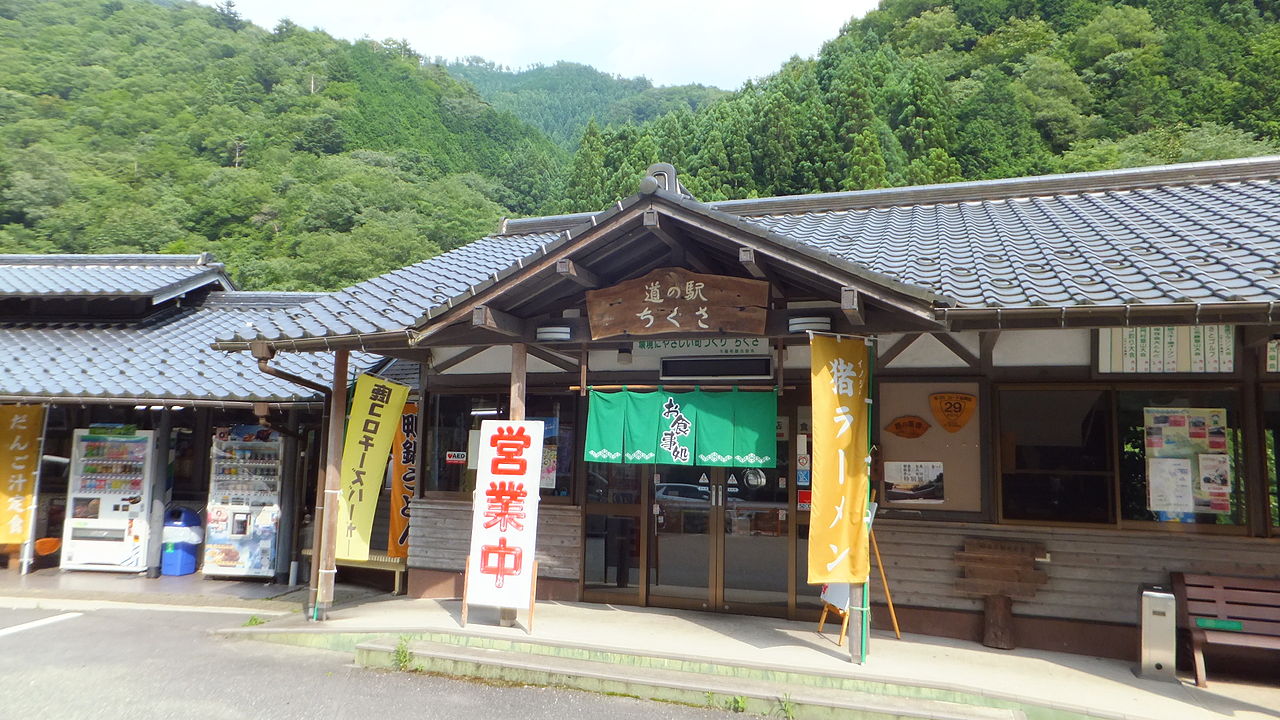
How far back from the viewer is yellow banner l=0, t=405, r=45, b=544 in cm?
1154

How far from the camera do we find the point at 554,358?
8.66 m

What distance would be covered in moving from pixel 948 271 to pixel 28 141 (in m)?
56.3

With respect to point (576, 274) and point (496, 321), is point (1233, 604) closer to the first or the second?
point (576, 274)

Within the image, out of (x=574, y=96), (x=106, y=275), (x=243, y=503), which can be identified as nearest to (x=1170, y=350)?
(x=243, y=503)

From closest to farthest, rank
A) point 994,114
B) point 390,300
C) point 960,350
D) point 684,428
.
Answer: point 960,350
point 684,428
point 390,300
point 994,114

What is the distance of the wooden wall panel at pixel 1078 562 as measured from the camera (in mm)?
6730

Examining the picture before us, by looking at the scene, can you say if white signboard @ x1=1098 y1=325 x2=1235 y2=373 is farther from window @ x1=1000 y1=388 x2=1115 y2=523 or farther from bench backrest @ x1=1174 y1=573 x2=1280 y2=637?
bench backrest @ x1=1174 y1=573 x2=1280 y2=637

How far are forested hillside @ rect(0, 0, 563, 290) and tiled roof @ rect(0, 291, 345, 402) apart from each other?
2353cm

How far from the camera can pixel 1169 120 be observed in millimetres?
34531

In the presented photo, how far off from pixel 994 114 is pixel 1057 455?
35.6 m

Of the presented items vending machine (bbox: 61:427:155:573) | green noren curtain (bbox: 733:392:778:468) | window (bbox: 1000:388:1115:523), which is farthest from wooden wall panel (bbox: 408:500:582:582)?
vending machine (bbox: 61:427:155:573)

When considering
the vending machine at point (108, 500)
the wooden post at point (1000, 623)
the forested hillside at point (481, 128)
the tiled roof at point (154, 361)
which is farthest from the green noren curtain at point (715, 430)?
the forested hillside at point (481, 128)

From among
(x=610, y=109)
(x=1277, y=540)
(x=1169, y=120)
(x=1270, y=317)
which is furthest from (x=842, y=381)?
(x=610, y=109)

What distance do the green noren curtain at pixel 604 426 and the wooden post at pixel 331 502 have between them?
269cm
